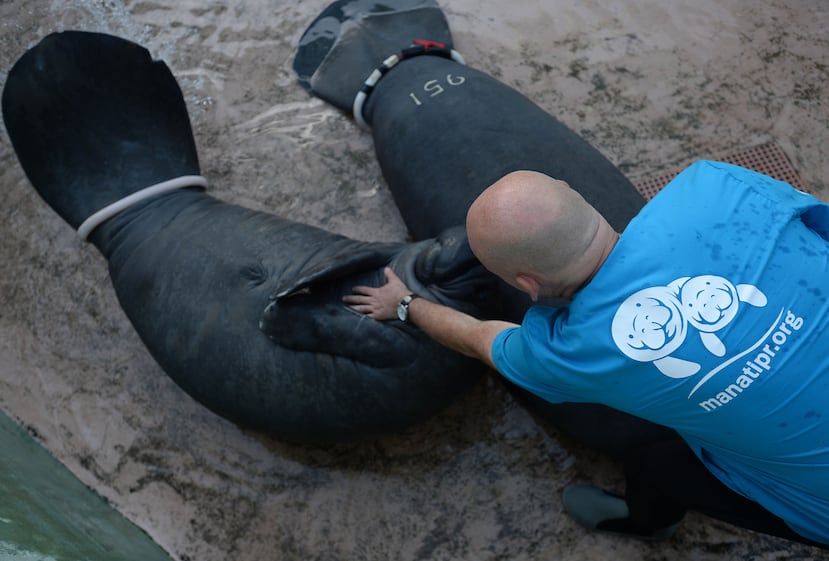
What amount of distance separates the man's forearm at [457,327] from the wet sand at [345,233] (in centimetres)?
89

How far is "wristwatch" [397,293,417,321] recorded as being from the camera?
7.42ft

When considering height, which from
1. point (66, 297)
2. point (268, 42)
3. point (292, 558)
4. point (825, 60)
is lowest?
point (292, 558)

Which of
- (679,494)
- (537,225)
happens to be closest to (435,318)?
(537,225)

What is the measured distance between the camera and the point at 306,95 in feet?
11.7

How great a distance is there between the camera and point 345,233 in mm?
3297

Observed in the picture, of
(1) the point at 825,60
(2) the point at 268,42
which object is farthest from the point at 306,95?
(1) the point at 825,60

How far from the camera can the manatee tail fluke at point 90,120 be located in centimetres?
279

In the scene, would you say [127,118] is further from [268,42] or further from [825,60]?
[825,60]

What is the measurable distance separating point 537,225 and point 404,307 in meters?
0.70

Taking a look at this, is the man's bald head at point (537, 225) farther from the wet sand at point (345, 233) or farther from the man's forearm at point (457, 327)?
the wet sand at point (345, 233)

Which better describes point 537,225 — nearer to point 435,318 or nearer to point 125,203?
point 435,318

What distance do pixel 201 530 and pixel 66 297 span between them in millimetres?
1207

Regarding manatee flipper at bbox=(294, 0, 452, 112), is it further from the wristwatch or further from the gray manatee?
the wristwatch

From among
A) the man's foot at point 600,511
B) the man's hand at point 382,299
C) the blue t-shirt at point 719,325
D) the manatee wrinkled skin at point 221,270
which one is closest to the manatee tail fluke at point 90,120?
the manatee wrinkled skin at point 221,270
